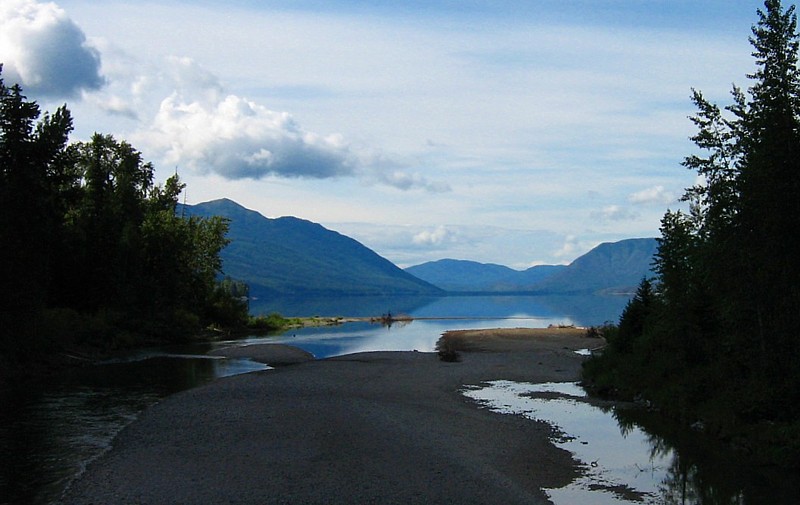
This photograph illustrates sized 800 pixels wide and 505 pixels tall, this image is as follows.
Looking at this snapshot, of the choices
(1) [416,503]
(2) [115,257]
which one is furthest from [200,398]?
(2) [115,257]

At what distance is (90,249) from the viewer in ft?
252

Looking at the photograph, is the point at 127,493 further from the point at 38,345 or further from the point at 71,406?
the point at 38,345

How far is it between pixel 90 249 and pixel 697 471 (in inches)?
2732

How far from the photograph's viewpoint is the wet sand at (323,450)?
65.2ft

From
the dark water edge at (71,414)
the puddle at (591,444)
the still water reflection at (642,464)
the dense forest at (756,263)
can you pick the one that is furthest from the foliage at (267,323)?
the dense forest at (756,263)

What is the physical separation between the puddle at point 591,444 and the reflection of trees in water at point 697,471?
30 cm

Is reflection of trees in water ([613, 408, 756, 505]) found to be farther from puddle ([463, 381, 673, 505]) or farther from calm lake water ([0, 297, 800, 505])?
puddle ([463, 381, 673, 505])

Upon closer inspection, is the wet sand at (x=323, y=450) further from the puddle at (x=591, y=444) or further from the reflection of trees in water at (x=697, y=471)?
the reflection of trees in water at (x=697, y=471)

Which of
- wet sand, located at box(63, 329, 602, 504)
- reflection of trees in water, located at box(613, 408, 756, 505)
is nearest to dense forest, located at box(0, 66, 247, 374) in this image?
wet sand, located at box(63, 329, 602, 504)

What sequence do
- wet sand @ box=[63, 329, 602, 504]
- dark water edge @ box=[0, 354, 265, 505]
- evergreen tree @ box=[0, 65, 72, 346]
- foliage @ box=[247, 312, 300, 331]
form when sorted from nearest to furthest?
wet sand @ box=[63, 329, 602, 504]
dark water edge @ box=[0, 354, 265, 505]
evergreen tree @ box=[0, 65, 72, 346]
foliage @ box=[247, 312, 300, 331]

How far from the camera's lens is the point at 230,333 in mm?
100062

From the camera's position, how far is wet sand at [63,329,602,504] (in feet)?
65.2

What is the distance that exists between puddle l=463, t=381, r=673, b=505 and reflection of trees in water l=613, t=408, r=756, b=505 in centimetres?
30

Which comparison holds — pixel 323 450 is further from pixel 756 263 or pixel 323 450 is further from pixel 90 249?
pixel 90 249
